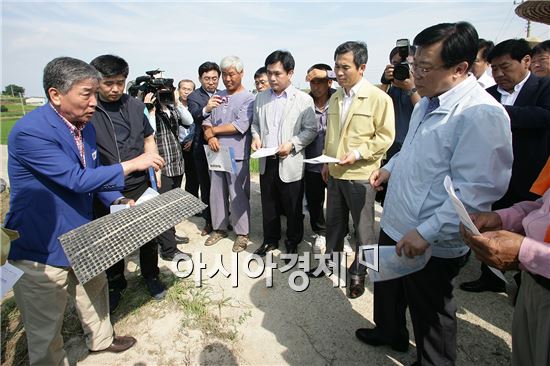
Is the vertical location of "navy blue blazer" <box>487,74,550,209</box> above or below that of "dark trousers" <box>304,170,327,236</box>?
above

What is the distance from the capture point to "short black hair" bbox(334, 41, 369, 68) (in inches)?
109

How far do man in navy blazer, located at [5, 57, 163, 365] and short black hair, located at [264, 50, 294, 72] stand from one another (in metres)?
1.92

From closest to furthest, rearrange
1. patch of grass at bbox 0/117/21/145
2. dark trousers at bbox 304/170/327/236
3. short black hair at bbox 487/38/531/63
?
short black hair at bbox 487/38/531/63 → dark trousers at bbox 304/170/327/236 → patch of grass at bbox 0/117/21/145

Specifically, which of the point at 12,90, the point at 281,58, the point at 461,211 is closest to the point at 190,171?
the point at 281,58

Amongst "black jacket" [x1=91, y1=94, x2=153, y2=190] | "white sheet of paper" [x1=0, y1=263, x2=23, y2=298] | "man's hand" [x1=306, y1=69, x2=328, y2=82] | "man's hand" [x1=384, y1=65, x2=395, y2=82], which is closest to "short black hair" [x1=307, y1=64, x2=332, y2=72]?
"man's hand" [x1=306, y1=69, x2=328, y2=82]

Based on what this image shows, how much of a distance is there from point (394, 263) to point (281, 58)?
2.48m

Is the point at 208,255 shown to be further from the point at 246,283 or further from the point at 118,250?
the point at 118,250

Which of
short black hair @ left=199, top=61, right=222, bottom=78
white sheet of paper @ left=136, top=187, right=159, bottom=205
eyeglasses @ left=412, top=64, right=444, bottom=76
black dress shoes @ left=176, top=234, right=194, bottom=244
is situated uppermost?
short black hair @ left=199, top=61, right=222, bottom=78

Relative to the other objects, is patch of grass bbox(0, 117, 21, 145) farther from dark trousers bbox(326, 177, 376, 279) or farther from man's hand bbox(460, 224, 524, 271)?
man's hand bbox(460, 224, 524, 271)

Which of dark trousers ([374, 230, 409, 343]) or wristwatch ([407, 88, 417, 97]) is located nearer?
dark trousers ([374, 230, 409, 343])

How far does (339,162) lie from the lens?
110 inches

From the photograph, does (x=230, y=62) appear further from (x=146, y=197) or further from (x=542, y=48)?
(x=542, y=48)

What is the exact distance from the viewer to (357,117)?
2.83 metres

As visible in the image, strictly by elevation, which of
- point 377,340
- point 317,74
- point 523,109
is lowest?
point 377,340
